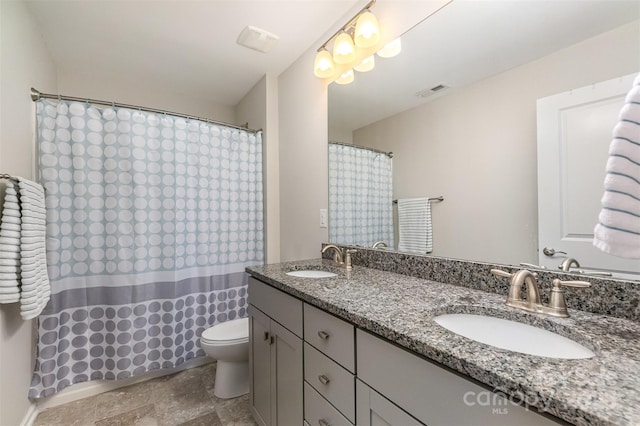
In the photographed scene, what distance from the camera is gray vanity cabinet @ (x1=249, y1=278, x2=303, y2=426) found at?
3.60ft

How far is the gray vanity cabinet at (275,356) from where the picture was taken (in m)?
1.10

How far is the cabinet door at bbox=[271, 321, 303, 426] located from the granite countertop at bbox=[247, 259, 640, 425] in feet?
0.75

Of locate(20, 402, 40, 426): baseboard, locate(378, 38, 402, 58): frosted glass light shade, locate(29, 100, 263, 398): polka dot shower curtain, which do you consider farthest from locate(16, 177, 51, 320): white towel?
locate(378, 38, 402, 58): frosted glass light shade

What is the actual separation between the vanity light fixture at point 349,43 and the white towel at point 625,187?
1.15 meters

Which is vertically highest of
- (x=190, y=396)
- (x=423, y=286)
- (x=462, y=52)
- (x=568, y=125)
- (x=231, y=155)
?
(x=462, y=52)

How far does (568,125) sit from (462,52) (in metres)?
0.55

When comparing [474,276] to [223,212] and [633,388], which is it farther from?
[223,212]

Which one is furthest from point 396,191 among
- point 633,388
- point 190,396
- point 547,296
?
point 190,396

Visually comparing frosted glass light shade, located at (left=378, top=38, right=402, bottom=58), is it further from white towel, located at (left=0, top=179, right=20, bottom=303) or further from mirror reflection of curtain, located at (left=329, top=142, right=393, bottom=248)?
white towel, located at (left=0, top=179, right=20, bottom=303)

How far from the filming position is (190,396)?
1787 mm

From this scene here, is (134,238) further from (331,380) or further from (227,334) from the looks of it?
(331,380)

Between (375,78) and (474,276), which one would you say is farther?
(375,78)

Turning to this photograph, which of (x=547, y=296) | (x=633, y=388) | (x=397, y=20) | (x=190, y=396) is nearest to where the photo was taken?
(x=633, y=388)

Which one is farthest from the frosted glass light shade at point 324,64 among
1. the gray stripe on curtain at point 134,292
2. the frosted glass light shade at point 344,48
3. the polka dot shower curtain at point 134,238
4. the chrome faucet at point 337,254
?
the gray stripe on curtain at point 134,292
